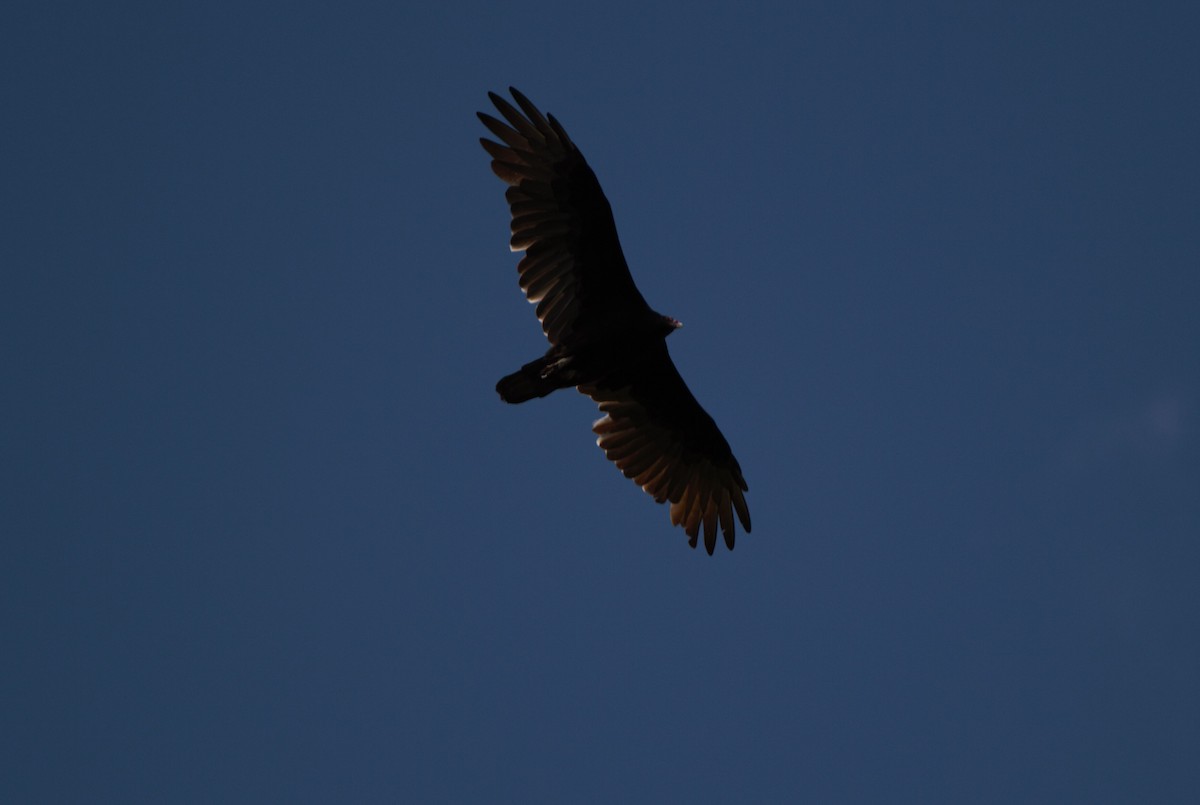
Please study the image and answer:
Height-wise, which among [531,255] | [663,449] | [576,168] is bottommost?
[663,449]

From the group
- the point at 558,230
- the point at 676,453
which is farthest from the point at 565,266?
the point at 676,453

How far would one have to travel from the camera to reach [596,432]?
12109 millimetres

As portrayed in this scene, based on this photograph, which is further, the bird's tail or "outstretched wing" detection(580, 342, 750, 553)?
"outstretched wing" detection(580, 342, 750, 553)

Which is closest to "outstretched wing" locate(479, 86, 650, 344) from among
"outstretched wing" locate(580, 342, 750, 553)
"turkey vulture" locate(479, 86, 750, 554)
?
"turkey vulture" locate(479, 86, 750, 554)

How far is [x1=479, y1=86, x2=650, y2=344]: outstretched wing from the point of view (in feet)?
34.6

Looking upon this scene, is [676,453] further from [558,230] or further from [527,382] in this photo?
[558,230]

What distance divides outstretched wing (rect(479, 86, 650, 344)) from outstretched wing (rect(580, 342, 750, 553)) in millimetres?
1205

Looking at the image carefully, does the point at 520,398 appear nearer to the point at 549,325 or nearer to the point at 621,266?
the point at 549,325

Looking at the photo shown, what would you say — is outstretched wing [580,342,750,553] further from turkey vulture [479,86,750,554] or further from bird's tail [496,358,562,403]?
bird's tail [496,358,562,403]

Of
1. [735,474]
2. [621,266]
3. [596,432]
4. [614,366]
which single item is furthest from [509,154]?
[735,474]

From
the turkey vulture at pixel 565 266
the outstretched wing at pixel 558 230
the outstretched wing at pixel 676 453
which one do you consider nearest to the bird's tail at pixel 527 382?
the turkey vulture at pixel 565 266

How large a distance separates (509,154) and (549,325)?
1513 mm

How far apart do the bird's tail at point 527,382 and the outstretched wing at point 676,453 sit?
123cm

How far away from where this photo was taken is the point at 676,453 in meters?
12.2
